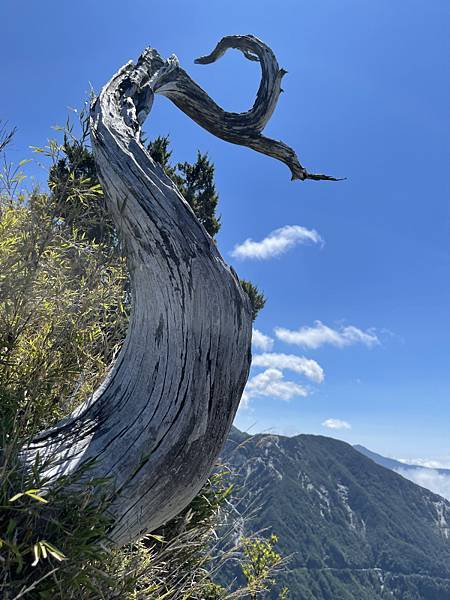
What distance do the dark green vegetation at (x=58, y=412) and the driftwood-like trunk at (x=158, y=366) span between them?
0.17 m

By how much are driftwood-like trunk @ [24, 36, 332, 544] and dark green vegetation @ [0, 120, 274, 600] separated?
175mm

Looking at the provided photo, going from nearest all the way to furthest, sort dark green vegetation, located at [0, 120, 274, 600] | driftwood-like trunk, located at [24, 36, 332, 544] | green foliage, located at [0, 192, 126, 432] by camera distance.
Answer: dark green vegetation, located at [0, 120, 274, 600] < driftwood-like trunk, located at [24, 36, 332, 544] < green foliage, located at [0, 192, 126, 432]

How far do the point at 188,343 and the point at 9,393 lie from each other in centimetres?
106

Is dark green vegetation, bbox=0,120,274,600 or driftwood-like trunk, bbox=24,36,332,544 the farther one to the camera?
driftwood-like trunk, bbox=24,36,332,544

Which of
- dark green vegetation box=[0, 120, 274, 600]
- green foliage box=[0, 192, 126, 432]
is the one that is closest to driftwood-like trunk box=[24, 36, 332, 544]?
dark green vegetation box=[0, 120, 274, 600]

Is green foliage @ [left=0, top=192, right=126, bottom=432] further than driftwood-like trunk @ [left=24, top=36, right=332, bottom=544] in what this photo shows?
Yes

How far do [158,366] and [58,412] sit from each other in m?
1.07

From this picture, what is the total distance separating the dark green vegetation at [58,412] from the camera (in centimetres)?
166

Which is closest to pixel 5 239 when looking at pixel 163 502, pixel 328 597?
pixel 163 502

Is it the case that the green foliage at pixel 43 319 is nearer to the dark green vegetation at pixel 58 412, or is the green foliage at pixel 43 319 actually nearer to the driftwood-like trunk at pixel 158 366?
the dark green vegetation at pixel 58 412

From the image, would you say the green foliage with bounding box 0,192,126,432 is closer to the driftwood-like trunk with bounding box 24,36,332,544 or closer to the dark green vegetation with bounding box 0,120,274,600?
the dark green vegetation with bounding box 0,120,274,600

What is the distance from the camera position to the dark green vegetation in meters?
1.66

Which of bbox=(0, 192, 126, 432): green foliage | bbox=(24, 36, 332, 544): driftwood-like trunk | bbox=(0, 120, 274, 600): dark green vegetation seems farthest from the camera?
bbox=(0, 192, 126, 432): green foliage

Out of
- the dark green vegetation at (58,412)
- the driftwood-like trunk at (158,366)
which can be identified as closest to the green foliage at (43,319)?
the dark green vegetation at (58,412)
